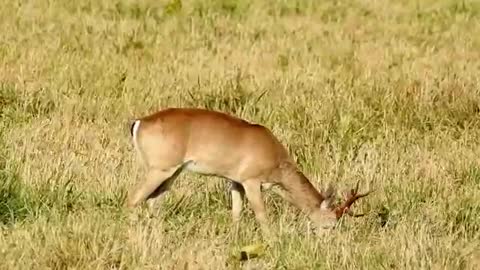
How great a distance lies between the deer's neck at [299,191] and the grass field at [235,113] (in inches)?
4.5

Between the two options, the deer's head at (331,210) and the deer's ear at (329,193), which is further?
the deer's ear at (329,193)

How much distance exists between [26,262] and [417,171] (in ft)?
12.6

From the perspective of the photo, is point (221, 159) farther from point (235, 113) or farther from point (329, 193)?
point (235, 113)

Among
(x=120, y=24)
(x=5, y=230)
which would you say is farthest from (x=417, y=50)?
(x=5, y=230)

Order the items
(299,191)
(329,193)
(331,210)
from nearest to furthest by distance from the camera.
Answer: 1. (331,210)
2. (329,193)
3. (299,191)

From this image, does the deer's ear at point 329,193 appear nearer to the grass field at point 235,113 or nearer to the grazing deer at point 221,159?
the grazing deer at point 221,159

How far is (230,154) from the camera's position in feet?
24.7

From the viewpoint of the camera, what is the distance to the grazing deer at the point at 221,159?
7.37 metres

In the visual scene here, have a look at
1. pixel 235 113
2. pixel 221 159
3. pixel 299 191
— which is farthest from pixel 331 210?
pixel 235 113

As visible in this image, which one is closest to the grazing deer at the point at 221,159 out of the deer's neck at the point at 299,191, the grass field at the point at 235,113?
the deer's neck at the point at 299,191

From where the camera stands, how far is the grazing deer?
7367mm

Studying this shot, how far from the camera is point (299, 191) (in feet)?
24.8

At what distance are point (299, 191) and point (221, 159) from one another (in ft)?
1.90

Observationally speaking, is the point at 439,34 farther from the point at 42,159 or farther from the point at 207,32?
the point at 42,159
